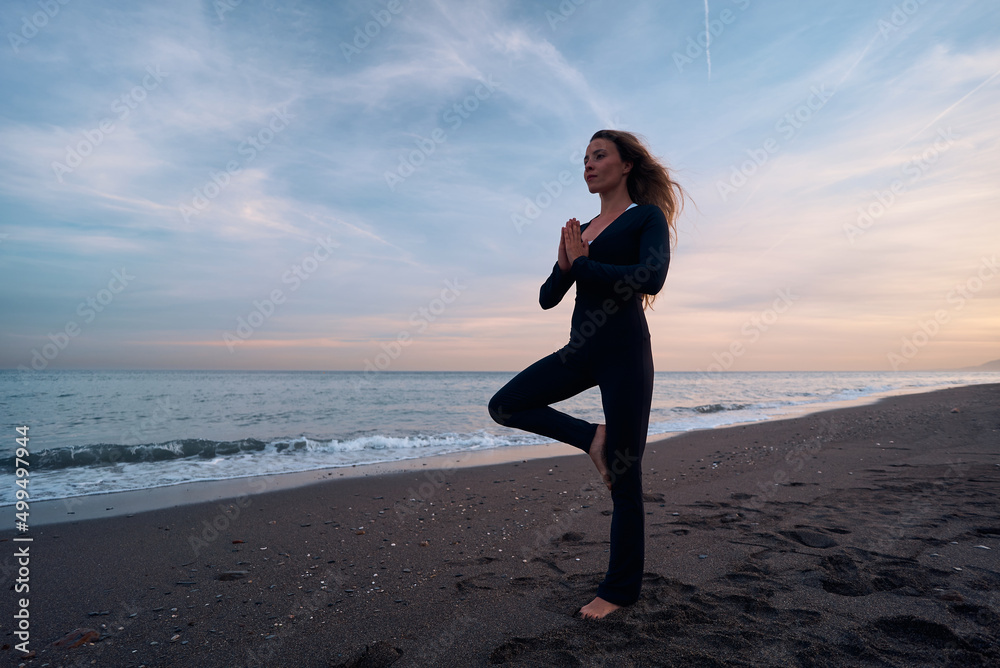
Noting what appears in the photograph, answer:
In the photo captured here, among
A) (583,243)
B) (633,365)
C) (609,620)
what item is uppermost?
(583,243)

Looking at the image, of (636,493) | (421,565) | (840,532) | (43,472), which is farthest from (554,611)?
(43,472)

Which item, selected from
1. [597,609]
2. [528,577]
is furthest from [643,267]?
[528,577]

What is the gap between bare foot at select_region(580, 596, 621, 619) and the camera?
2.32 meters

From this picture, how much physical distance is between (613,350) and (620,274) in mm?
367

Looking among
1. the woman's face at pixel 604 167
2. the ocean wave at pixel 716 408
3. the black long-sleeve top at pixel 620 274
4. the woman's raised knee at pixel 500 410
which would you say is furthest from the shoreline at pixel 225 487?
the ocean wave at pixel 716 408

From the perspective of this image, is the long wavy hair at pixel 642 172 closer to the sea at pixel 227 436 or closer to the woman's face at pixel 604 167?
the woman's face at pixel 604 167

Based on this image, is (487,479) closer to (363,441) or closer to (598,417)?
(363,441)

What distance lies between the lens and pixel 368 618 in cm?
253

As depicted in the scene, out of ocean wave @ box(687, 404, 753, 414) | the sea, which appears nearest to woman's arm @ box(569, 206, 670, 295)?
the sea

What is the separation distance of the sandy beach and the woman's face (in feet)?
6.90

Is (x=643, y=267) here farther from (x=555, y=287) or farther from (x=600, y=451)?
(x=600, y=451)

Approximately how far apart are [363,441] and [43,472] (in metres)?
4.77

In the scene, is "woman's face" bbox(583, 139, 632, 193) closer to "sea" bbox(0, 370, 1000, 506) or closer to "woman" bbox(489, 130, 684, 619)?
"woman" bbox(489, 130, 684, 619)

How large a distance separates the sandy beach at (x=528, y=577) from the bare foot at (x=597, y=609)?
0.05 meters
